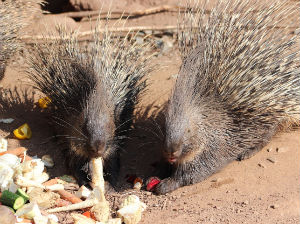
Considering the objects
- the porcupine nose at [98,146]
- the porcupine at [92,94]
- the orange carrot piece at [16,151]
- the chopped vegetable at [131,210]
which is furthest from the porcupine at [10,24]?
the chopped vegetable at [131,210]

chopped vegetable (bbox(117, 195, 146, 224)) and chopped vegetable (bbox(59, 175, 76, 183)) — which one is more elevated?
chopped vegetable (bbox(117, 195, 146, 224))

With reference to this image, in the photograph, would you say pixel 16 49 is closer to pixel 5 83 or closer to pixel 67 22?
pixel 5 83

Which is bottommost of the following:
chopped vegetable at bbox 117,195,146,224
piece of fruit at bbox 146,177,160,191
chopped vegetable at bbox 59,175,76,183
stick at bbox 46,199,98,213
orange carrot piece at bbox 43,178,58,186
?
chopped vegetable at bbox 59,175,76,183

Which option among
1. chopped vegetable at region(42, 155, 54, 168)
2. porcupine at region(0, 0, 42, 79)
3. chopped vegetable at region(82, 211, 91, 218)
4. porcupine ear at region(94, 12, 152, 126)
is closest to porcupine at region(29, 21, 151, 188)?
porcupine ear at region(94, 12, 152, 126)

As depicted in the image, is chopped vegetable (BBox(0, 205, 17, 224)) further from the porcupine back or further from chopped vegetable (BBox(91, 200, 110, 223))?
the porcupine back

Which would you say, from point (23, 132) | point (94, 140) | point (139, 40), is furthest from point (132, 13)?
point (94, 140)

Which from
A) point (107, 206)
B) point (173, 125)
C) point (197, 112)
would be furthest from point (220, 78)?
point (107, 206)

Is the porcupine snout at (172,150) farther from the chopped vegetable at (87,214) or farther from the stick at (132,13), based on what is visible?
the stick at (132,13)
